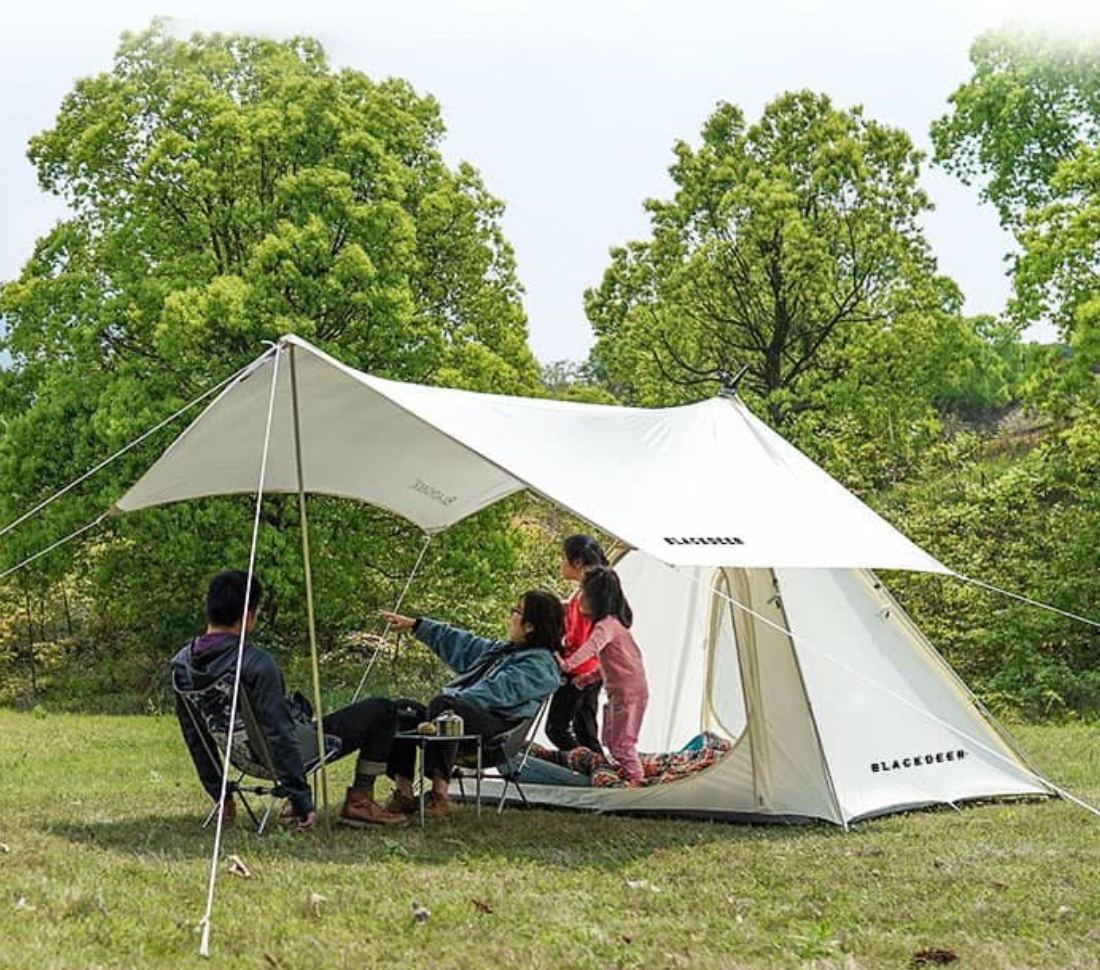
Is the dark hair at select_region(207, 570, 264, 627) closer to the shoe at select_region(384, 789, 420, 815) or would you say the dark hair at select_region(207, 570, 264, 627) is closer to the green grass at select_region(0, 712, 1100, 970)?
the green grass at select_region(0, 712, 1100, 970)

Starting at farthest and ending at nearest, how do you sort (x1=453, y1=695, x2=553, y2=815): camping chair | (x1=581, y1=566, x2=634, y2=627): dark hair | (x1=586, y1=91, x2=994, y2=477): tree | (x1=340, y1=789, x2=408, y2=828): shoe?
(x1=586, y1=91, x2=994, y2=477): tree → (x1=581, y1=566, x2=634, y2=627): dark hair → (x1=453, y1=695, x2=553, y2=815): camping chair → (x1=340, y1=789, x2=408, y2=828): shoe

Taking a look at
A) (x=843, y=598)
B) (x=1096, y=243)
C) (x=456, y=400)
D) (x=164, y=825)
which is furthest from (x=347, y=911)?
(x=1096, y=243)

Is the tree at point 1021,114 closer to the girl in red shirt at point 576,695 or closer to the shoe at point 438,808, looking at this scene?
the girl in red shirt at point 576,695

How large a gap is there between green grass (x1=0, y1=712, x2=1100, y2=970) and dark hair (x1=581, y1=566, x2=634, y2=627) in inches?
36.1

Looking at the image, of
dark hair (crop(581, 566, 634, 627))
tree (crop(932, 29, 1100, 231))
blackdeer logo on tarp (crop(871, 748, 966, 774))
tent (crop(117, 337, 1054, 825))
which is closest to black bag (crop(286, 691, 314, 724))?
tent (crop(117, 337, 1054, 825))

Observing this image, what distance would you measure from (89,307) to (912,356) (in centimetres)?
934

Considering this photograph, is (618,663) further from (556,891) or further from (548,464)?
(556,891)

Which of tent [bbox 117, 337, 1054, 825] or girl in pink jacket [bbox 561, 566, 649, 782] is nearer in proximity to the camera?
tent [bbox 117, 337, 1054, 825]

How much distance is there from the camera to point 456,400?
668cm

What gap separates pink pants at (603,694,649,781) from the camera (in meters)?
7.07

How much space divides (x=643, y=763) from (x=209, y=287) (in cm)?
722

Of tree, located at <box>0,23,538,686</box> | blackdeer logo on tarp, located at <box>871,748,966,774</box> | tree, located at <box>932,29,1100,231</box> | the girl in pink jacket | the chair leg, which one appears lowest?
the chair leg

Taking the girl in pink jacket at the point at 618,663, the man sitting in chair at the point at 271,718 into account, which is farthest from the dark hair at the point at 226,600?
the girl in pink jacket at the point at 618,663

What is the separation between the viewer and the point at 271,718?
5.96 m
